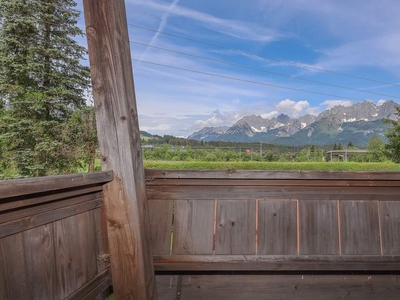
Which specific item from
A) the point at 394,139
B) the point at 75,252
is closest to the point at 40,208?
the point at 75,252

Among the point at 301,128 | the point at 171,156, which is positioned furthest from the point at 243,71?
the point at 301,128

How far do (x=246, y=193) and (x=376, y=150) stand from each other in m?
17.5

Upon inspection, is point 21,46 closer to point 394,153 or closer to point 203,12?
point 203,12

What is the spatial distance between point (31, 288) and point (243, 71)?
1863cm

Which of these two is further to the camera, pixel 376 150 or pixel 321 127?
pixel 321 127

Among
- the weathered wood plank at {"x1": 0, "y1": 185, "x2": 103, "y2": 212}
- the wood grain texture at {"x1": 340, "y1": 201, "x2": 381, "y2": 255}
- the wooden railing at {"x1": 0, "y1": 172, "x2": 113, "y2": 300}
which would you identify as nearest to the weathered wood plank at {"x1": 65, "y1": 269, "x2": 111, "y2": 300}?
the wooden railing at {"x1": 0, "y1": 172, "x2": 113, "y2": 300}

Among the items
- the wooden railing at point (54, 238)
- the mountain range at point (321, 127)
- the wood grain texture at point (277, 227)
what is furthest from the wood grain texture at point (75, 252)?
the mountain range at point (321, 127)

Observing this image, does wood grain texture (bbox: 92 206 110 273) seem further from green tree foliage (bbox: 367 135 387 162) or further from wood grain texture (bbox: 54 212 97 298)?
green tree foliage (bbox: 367 135 387 162)

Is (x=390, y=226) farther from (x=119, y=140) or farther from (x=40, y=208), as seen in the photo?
(x=40, y=208)

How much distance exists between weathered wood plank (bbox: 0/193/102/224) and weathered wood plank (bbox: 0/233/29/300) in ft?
0.16

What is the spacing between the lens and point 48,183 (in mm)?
817

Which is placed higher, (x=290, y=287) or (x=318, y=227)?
(x=318, y=227)

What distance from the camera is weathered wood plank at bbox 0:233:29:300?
2.24 feet

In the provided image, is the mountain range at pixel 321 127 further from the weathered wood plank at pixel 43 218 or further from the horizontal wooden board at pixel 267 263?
the weathered wood plank at pixel 43 218
